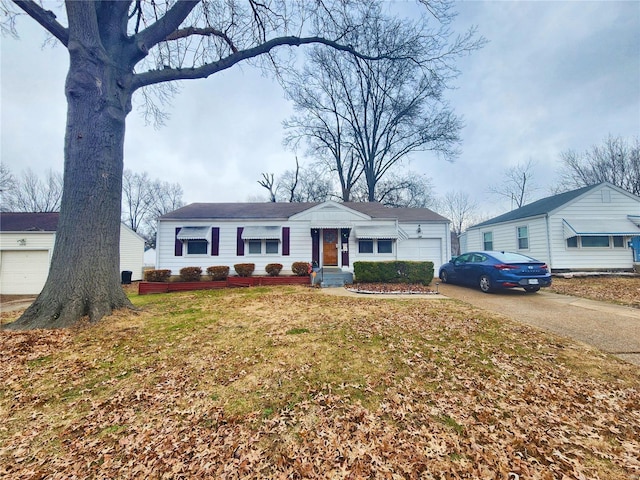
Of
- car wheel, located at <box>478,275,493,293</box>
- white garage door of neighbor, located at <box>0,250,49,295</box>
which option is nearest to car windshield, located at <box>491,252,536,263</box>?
car wheel, located at <box>478,275,493,293</box>

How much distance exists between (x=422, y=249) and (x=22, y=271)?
74.7 feet

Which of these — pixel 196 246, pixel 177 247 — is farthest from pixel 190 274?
pixel 177 247

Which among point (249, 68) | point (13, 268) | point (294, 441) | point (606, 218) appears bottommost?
point (294, 441)

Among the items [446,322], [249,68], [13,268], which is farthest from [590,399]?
[13,268]

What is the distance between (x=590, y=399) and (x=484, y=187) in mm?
34061

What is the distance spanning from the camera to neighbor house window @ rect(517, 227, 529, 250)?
49.0ft

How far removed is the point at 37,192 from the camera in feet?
104

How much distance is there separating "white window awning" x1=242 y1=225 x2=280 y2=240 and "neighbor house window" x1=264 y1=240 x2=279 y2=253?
0.37 meters

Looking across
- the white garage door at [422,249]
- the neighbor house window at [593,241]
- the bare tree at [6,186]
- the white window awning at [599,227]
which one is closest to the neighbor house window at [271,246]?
the white garage door at [422,249]

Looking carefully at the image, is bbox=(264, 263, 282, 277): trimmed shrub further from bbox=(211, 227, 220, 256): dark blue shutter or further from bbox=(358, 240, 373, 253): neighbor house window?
bbox=(358, 240, 373, 253): neighbor house window

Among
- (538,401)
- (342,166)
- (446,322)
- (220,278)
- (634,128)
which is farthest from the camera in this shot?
(342,166)

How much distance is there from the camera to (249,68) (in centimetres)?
877

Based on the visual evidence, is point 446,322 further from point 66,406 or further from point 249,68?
point 249,68

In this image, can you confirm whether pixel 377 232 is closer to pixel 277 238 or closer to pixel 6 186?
pixel 277 238
